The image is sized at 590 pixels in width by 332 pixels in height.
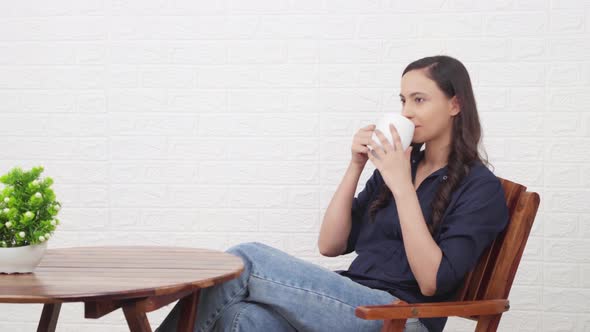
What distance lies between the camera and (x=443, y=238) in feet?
6.26

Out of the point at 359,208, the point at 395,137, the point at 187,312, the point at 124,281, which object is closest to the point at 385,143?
the point at 395,137

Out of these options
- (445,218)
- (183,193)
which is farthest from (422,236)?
(183,193)

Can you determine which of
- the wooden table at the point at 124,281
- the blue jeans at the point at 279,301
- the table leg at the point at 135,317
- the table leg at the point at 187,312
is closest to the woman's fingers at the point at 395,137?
the blue jeans at the point at 279,301

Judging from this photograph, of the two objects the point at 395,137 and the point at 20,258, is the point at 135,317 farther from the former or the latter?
the point at 395,137

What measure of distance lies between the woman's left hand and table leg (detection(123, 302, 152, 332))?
696 millimetres

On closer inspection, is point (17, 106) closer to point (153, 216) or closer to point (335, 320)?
point (153, 216)

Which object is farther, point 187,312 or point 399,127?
point 399,127

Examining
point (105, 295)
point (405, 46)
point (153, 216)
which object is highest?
point (405, 46)

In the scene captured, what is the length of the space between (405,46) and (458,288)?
3.65 feet

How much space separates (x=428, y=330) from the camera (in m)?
1.92

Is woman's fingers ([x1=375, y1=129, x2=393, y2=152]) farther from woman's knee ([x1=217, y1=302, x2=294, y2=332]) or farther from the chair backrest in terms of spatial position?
woman's knee ([x1=217, y1=302, x2=294, y2=332])

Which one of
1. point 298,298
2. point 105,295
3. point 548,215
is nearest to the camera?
point 105,295

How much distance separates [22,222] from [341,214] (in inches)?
35.3

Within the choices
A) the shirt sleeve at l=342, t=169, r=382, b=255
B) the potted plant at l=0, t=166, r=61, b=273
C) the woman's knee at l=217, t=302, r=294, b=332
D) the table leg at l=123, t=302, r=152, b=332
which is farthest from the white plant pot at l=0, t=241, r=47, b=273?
the shirt sleeve at l=342, t=169, r=382, b=255
